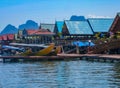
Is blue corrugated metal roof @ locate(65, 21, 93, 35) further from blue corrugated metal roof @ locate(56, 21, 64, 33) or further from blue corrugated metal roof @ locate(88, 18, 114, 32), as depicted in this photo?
blue corrugated metal roof @ locate(56, 21, 64, 33)

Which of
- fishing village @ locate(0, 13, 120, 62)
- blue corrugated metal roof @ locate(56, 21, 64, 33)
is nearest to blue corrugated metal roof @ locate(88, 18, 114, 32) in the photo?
fishing village @ locate(0, 13, 120, 62)

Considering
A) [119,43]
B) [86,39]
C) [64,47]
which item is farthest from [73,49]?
[119,43]

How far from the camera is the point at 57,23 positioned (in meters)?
78.8

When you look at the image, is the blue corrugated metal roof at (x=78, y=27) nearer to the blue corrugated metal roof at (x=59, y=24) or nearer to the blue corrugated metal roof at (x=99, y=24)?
the blue corrugated metal roof at (x=99, y=24)

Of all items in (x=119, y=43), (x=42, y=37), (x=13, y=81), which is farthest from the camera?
(x=42, y=37)

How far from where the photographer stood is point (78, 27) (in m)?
70.1

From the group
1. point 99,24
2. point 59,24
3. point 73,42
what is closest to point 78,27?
point 99,24

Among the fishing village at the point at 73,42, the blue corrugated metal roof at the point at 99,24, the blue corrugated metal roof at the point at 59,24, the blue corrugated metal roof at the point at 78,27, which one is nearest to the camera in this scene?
the fishing village at the point at 73,42

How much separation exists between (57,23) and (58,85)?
5572cm

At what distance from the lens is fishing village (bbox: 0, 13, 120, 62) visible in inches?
2105

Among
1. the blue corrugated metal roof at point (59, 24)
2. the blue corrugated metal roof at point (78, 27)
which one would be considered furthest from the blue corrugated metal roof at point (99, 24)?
the blue corrugated metal roof at point (59, 24)

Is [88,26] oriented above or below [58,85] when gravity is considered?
above

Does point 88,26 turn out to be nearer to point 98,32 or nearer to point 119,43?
point 98,32

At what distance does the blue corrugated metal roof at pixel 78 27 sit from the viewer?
6956 centimetres
